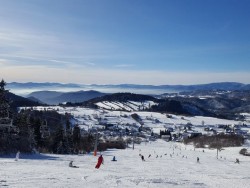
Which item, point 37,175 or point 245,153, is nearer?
point 37,175

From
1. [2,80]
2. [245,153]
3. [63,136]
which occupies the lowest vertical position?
[245,153]

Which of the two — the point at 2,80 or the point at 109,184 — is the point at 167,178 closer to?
the point at 109,184

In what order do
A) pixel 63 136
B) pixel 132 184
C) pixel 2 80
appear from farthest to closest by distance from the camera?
pixel 63 136 < pixel 2 80 < pixel 132 184

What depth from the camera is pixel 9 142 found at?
2042 inches

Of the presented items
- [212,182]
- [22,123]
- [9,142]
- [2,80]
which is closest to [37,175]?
[212,182]

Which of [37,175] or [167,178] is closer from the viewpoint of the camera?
[37,175]

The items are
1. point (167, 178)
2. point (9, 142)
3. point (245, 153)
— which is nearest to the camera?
point (167, 178)

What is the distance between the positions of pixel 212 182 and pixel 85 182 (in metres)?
13.1

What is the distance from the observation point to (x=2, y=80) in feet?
206

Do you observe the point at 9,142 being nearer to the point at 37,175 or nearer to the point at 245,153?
the point at 37,175

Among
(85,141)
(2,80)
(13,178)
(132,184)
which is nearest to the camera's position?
(13,178)

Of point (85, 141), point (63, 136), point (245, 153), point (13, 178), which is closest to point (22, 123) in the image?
point (63, 136)

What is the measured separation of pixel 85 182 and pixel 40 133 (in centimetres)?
5945

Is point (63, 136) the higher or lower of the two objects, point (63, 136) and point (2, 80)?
the lower
